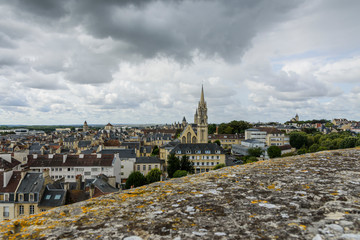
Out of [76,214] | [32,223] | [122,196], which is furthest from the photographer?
[122,196]

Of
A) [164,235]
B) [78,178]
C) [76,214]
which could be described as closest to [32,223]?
[76,214]

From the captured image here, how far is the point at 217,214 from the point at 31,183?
3266cm

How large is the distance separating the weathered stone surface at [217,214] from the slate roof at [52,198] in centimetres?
2748

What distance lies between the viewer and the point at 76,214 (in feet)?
12.2

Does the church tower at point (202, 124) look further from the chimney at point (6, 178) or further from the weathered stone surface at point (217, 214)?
the weathered stone surface at point (217, 214)

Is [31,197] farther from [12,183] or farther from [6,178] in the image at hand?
[6,178]

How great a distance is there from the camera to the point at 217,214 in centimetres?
344

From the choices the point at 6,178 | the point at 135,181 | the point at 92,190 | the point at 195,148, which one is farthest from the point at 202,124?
the point at 6,178

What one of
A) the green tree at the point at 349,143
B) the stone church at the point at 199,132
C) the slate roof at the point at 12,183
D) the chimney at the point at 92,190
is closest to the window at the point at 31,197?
the slate roof at the point at 12,183

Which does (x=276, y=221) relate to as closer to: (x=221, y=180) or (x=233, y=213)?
(x=233, y=213)

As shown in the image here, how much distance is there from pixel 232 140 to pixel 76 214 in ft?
389

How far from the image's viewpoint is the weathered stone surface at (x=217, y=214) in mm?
2855

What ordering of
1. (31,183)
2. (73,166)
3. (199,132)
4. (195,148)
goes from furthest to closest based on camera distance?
(199,132) → (195,148) → (73,166) → (31,183)

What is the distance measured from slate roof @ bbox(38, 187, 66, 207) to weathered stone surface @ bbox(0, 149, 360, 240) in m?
27.5
